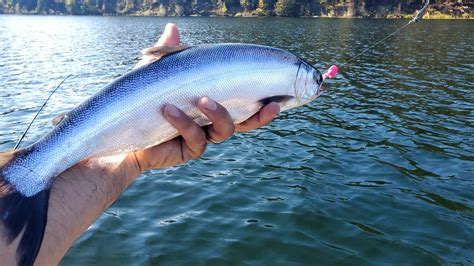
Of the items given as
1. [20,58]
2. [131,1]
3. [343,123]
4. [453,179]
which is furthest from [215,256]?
[131,1]

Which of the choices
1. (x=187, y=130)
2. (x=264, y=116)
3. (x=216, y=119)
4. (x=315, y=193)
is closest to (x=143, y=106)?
(x=187, y=130)

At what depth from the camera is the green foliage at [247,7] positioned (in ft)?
311

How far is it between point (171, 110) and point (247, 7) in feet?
447

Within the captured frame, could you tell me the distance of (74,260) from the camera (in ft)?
25.4

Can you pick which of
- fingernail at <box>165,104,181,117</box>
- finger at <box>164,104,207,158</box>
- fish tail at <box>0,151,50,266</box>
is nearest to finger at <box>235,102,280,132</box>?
finger at <box>164,104,207,158</box>

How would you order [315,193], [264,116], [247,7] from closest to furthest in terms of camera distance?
[264,116] < [315,193] < [247,7]

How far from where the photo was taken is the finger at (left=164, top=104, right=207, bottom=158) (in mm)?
3484

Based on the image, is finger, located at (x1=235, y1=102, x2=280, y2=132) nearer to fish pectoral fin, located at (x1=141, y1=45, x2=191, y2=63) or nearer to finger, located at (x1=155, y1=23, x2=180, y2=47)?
fish pectoral fin, located at (x1=141, y1=45, x2=191, y2=63)

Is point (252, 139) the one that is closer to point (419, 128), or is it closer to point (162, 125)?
point (419, 128)

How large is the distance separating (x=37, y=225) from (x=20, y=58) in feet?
126

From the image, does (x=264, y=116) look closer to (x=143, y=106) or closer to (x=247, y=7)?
(x=143, y=106)

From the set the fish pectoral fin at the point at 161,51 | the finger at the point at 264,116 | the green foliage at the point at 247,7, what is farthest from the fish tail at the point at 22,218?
the green foliage at the point at 247,7

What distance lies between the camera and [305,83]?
4004 millimetres

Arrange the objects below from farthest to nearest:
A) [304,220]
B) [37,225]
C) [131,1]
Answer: [131,1], [304,220], [37,225]
